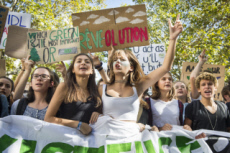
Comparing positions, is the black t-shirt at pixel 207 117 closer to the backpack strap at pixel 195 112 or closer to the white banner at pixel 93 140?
the backpack strap at pixel 195 112

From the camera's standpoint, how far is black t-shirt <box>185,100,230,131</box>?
276 centimetres

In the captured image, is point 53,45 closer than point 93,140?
No

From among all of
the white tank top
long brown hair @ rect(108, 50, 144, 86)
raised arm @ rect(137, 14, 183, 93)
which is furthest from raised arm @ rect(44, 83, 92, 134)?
raised arm @ rect(137, 14, 183, 93)

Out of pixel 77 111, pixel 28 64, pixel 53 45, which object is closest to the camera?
pixel 77 111

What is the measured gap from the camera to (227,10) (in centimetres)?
914

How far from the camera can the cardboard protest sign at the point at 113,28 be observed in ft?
11.4

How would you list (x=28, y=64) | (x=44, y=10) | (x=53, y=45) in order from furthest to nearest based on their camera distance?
(x=44, y=10)
(x=53, y=45)
(x=28, y=64)

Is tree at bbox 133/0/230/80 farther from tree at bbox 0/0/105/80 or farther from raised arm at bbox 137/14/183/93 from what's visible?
raised arm at bbox 137/14/183/93

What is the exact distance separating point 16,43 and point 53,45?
0.65 metres

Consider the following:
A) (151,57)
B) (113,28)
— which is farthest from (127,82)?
(151,57)

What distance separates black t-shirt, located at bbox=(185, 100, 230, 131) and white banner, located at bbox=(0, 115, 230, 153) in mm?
328

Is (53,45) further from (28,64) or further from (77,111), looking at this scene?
(77,111)

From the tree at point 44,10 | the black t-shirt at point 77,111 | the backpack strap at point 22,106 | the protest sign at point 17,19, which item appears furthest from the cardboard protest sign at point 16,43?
the tree at point 44,10

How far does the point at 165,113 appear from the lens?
3021mm
